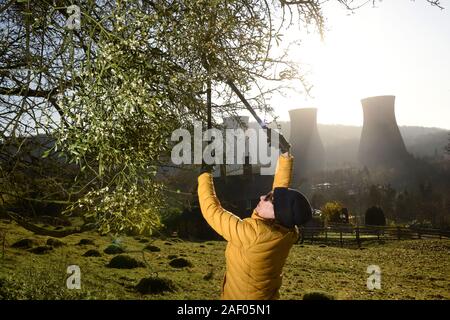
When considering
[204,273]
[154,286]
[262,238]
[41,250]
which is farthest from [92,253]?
[262,238]

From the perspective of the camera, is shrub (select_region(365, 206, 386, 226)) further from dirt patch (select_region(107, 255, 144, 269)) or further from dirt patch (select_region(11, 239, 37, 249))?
dirt patch (select_region(11, 239, 37, 249))

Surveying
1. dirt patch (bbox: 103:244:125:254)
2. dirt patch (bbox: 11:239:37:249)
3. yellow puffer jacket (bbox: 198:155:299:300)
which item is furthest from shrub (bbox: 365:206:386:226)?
yellow puffer jacket (bbox: 198:155:299:300)

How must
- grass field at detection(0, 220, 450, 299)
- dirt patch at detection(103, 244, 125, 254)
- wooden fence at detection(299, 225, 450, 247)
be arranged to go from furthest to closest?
wooden fence at detection(299, 225, 450, 247), dirt patch at detection(103, 244, 125, 254), grass field at detection(0, 220, 450, 299)

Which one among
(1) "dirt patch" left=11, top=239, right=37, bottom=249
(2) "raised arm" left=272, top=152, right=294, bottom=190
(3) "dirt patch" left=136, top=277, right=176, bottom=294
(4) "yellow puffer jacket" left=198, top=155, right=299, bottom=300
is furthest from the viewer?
(1) "dirt patch" left=11, top=239, right=37, bottom=249

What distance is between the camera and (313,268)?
78.0 ft

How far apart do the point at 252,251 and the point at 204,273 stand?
1816 cm

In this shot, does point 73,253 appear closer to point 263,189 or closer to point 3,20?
point 3,20

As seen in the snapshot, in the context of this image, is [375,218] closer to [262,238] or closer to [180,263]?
[180,263]

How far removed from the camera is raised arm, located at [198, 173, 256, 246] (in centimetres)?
395

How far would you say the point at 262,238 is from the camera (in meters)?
3.90

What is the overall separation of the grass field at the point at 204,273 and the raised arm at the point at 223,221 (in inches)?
213

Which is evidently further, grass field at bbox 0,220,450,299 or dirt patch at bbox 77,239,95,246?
dirt patch at bbox 77,239,95,246

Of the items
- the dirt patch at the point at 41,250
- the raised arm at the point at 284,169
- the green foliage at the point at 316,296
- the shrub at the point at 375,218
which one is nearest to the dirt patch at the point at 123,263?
the dirt patch at the point at 41,250

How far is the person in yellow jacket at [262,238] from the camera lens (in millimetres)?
3781
